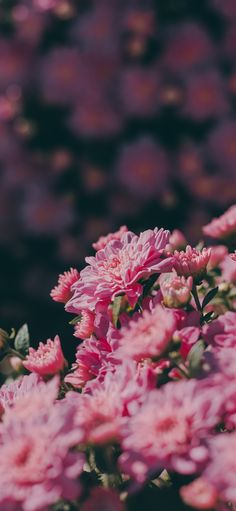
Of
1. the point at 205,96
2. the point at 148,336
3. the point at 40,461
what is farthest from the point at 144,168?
the point at 40,461

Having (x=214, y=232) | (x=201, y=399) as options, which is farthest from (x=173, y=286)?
(x=214, y=232)

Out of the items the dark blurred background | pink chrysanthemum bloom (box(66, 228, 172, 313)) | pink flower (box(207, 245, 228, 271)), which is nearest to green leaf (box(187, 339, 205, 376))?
pink chrysanthemum bloom (box(66, 228, 172, 313))

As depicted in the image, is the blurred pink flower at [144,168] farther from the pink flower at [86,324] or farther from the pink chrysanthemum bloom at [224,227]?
the pink flower at [86,324]

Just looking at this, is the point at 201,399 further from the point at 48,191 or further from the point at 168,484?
the point at 48,191

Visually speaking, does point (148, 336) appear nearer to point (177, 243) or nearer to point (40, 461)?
point (40, 461)

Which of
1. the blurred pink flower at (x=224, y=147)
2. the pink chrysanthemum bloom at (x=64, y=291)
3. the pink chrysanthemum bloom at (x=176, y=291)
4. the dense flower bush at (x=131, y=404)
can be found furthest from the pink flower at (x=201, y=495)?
the blurred pink flower at (x=224, y=147)

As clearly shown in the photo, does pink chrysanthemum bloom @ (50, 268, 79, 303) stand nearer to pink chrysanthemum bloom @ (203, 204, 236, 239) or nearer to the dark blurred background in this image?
pink chrysanthemum bloom @ (203, 204, 236, 239)
